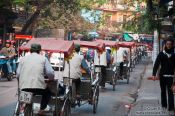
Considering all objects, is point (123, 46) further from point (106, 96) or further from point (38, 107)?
point (38, 107)

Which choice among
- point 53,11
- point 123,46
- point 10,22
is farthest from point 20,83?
point 53,11

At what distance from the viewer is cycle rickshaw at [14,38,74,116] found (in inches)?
372

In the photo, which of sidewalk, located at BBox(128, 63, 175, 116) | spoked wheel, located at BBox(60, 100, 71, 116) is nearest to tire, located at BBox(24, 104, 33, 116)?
spoked wheel, located at BBox(60, 100, 71, 116)

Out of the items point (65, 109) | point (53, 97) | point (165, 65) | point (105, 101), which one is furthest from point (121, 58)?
point (53, 97)

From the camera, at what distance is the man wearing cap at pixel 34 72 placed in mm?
9797

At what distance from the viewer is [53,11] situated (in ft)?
149

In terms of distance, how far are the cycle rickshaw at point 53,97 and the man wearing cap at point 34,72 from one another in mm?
173

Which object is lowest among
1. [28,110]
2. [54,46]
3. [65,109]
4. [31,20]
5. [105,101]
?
[105,101]

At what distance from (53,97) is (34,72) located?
1.03 metres

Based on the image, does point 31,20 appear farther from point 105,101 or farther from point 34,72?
point 34,72

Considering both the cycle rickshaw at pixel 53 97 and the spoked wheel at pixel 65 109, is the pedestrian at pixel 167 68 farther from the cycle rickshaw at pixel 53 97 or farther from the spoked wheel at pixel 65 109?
the spoked wheel at pixel 65 109

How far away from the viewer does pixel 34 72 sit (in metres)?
9.84

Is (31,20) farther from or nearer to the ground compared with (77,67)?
farther from the ground

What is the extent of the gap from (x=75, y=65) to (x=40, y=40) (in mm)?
1407
